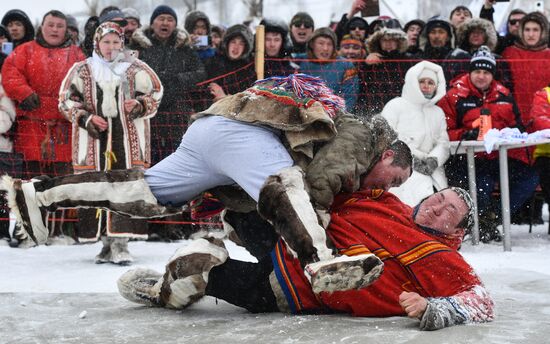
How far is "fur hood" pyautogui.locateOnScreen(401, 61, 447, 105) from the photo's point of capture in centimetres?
618

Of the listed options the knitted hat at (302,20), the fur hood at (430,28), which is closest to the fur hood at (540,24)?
the fur hood at (430,28)

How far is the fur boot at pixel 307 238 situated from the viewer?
113 inches

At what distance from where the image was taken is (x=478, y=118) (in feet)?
20.5

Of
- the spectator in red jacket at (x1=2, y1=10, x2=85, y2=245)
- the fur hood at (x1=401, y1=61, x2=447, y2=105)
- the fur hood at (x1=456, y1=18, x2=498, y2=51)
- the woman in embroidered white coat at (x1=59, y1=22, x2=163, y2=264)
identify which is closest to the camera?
the woman in embroidered white coat at (x1=59, y1=22, x2=163, y2=264)

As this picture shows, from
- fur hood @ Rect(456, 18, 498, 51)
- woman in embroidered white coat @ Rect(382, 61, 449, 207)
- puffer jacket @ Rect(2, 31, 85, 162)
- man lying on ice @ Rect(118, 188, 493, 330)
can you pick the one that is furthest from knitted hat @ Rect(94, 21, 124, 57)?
fur hood @ Rect(456, 18, 498, 51)

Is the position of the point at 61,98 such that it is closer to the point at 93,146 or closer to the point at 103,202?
the point at 93,146

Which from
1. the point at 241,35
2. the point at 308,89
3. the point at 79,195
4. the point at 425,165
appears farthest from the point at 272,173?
the point at 241,35

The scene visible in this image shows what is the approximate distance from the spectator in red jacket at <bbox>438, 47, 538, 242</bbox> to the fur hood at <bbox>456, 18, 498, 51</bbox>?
1.99 ft

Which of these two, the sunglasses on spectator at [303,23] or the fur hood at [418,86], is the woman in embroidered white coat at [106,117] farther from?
the sunglasses on spectator at [303,23]

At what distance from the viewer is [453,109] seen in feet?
21.2

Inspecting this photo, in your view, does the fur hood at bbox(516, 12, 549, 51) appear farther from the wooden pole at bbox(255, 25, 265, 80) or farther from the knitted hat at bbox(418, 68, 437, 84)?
the wooden pole at bbox(255, 25, 265, 80)

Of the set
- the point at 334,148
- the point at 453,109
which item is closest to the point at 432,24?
the point at 453,109

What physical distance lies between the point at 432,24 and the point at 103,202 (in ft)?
13.8

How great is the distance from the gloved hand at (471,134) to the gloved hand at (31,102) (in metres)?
3.14
